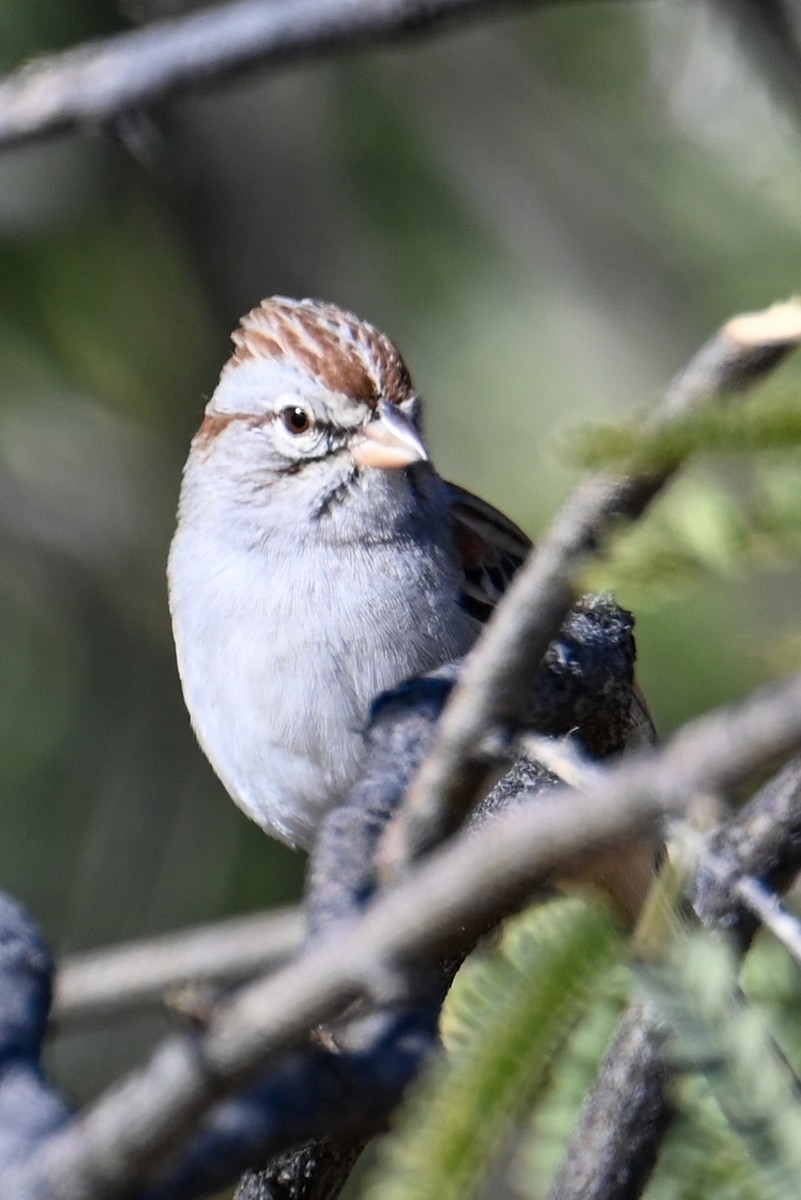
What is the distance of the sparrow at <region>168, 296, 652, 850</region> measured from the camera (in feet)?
9.46

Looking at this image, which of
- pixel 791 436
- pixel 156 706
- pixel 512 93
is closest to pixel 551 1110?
pixel 791 436

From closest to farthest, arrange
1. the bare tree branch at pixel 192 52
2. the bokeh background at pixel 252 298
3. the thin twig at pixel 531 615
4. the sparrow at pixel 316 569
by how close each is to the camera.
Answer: the thin twig at pixel 531 615
the bare tree branch at pixel 192 52
the sparrow at pixel 316 569
the bokeh background at pixel 252 298

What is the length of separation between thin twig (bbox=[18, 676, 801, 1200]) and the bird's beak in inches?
78.2

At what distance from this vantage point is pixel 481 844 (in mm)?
920

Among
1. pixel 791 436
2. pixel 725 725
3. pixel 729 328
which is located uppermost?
pixel 729 328

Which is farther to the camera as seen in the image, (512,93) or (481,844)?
(512,93)

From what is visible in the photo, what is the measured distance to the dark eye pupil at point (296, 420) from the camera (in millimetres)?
3137

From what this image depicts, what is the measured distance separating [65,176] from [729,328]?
4442mm

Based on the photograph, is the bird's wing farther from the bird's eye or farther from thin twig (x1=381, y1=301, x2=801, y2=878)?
thin twig (x1=381, y1=301, x2=801, y2=878)

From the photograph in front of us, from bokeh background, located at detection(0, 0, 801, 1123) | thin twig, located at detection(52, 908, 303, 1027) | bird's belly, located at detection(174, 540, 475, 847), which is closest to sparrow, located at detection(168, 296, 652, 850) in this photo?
Result: bird's belly, located at detection(174, 540, 475, 847)

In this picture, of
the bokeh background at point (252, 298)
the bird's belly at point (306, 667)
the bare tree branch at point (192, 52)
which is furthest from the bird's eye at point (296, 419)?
the bokeh background at point (252, 298)

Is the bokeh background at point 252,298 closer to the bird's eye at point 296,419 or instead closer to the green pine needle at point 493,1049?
the bird's eye at point 296,419

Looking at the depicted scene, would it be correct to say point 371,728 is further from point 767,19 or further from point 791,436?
point 767,19

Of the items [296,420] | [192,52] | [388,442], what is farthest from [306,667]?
[192,52]
